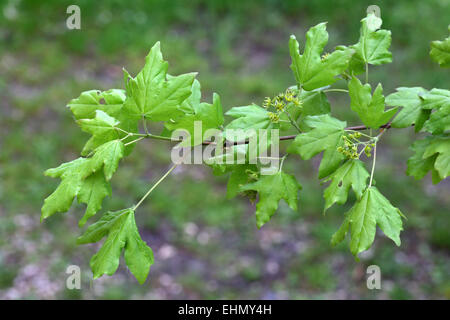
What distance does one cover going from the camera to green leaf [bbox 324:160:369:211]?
119cm

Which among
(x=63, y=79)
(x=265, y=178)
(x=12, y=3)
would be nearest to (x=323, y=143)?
(x=265, y=178)

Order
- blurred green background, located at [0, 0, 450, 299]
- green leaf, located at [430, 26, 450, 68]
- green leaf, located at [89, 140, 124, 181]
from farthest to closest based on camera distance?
blurred green background, located at [0, 0, 450, 299] < green leaf, located at [430, 26, 450, 68] < green leaf, located at [89, 140, 124, 181]

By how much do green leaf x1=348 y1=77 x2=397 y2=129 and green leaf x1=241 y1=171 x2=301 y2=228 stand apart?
0.83 feet

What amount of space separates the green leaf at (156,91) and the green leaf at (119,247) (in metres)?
0.29

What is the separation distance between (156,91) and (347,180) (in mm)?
543

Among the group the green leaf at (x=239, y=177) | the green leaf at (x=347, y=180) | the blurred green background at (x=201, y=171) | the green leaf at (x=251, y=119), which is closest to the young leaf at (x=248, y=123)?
the green leaf at (x=251, y=119)

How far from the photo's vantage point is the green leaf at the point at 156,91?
1237 millimetres

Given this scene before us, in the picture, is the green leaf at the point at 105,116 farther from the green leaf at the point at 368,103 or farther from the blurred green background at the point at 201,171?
the blurred green background at the point at 201,171

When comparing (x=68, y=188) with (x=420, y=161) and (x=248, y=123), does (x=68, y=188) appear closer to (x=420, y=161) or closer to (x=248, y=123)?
(x=248, y=123)

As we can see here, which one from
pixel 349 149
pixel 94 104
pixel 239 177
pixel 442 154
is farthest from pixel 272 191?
pixel 94 104

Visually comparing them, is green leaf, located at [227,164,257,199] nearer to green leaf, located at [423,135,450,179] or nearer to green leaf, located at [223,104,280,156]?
green leaf, located at [223,104,280,156]

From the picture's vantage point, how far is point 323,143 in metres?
1.24

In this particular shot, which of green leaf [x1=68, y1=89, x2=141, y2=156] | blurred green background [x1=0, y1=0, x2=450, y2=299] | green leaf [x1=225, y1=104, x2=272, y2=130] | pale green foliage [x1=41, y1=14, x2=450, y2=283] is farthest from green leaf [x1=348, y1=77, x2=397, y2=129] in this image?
blurred green background [x1=0, y1=0, x2=450, y2=299]

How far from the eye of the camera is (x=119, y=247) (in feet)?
4.23
